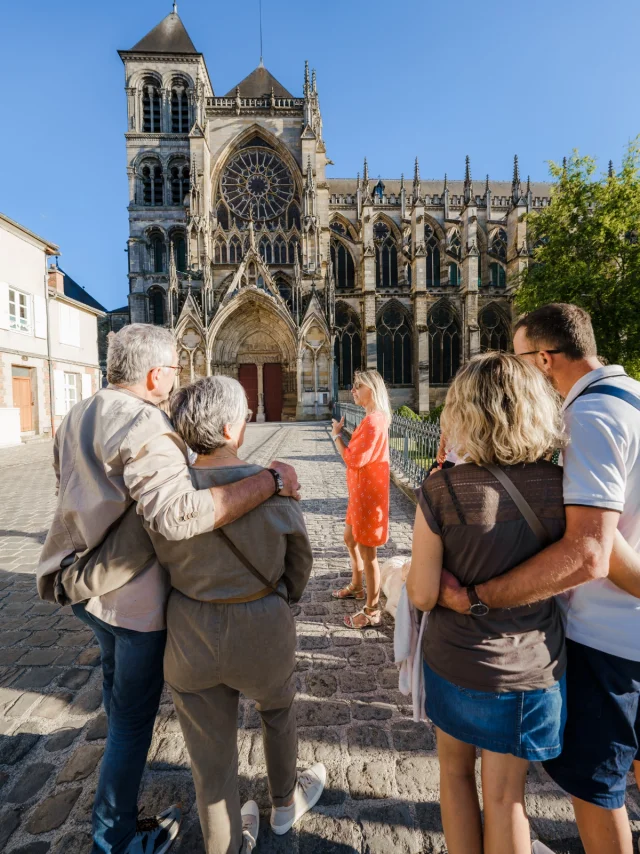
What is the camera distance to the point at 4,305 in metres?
16.1

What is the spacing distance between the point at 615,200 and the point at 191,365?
1974cm

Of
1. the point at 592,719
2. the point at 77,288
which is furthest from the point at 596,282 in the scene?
the point at 77,288

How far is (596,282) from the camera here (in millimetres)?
15547

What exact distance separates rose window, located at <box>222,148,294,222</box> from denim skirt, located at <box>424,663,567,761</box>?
28.6 meters

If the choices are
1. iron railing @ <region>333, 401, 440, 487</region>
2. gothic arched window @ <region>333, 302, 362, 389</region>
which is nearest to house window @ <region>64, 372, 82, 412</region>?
gothic arched window @ <region>333, 302, 362, 389</region>

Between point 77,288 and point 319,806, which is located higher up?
point 77,288

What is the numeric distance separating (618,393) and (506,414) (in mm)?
420

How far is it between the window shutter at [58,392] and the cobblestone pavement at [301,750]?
1670 cm

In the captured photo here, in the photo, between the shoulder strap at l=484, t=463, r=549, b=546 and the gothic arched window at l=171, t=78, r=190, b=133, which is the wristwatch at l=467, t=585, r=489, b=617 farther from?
the gothic arched window at l=171, t=78, r=190, b=133

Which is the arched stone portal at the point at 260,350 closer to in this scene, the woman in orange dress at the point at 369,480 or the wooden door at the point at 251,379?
the wooden door at the point at 251,379

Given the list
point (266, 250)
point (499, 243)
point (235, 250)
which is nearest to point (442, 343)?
point (499, 243)

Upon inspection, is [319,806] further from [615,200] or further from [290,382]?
[290,382]

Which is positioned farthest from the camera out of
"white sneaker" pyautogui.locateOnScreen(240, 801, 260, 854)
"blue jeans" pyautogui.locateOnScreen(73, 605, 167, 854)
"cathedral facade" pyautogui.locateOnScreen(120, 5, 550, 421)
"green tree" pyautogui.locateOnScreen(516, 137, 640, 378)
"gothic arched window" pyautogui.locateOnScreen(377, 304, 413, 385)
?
"gothic arched window" pyautogui.locateOnScreen(377, 304, 413, 385)

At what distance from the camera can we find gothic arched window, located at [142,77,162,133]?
2777 cm
